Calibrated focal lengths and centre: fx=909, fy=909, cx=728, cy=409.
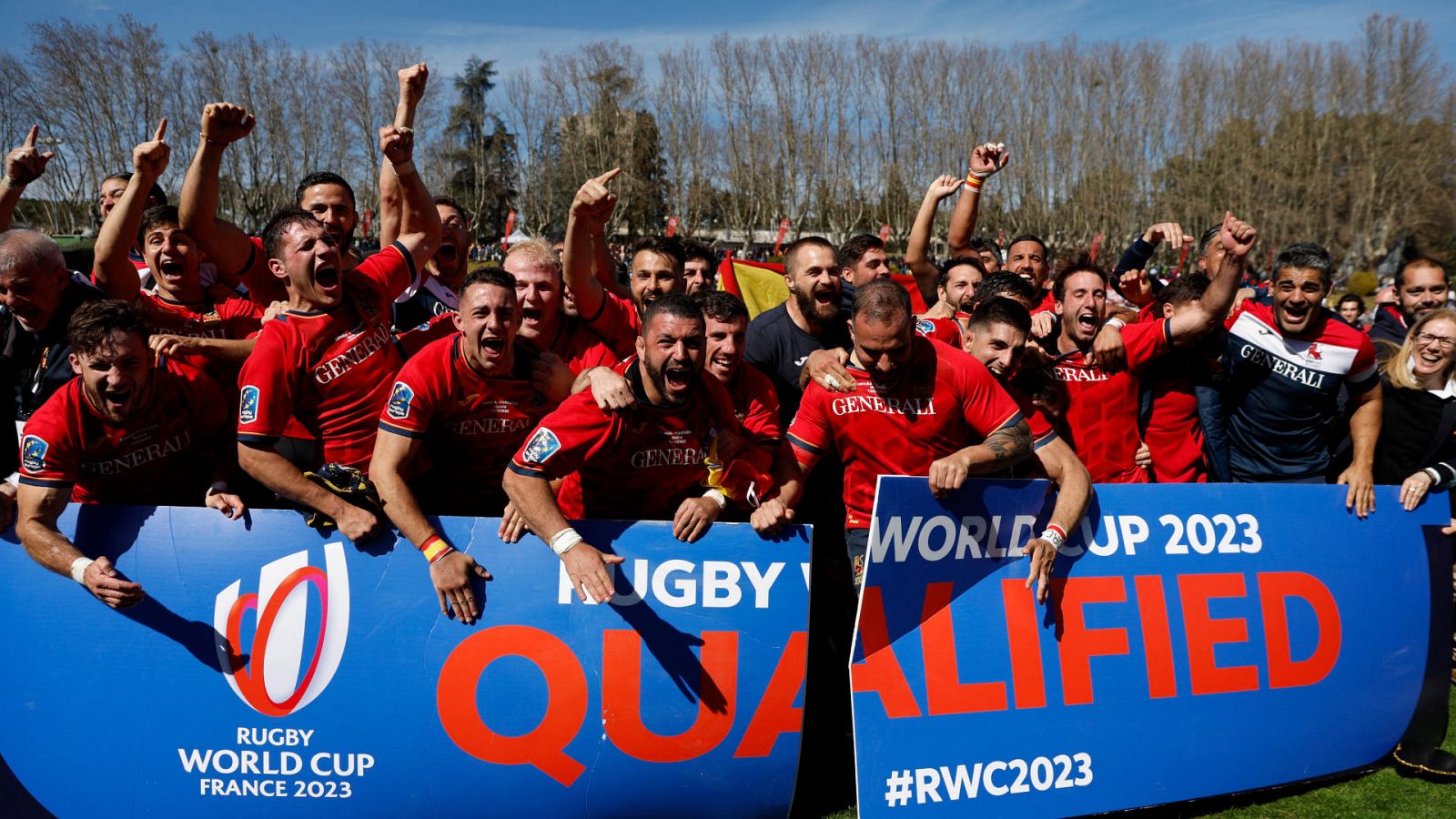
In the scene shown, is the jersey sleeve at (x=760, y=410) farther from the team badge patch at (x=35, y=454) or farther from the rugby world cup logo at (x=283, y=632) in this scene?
the team badge patch at (x=35, y=454)

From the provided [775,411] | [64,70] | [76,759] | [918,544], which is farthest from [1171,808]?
[64,70]

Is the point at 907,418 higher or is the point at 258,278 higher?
the point at 258,278

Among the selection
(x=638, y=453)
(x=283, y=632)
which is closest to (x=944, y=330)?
(x=638, y=453)

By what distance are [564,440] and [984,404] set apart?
197 cm

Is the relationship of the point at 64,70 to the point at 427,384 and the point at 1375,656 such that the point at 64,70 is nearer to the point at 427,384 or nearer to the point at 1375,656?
the point at 427,384

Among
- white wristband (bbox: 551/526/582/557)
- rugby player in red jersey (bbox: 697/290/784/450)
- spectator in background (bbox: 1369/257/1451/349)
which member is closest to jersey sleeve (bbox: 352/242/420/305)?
rugby player in red jersey (bbox: 697/290/784/450)

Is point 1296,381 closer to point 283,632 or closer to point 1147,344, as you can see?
point 1147,344

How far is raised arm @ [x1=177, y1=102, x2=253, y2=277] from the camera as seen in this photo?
16.0ft

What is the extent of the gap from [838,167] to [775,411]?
159ft

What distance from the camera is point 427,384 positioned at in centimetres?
399

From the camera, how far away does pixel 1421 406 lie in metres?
5.24

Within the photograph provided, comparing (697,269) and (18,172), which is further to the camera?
(697,269)

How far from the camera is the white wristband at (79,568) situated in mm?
3725

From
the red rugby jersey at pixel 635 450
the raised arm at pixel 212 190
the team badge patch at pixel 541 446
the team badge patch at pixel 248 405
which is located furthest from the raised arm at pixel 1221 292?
the raised arm at pixel 212 190
